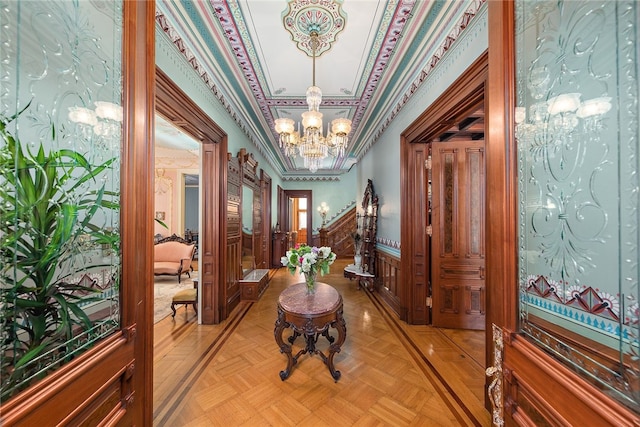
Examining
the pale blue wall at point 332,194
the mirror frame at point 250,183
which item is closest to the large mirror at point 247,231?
the mirror frame at point 250,183

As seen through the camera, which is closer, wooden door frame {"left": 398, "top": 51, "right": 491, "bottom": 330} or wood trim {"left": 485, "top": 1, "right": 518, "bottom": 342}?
wood trim {"left": 485, "top": 1, "right": 518, "bottom": 342}

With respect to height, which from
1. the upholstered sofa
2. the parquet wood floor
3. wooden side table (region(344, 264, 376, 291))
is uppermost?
the upholstered sofa

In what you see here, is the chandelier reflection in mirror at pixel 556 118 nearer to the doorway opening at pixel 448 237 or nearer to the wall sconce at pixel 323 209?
the doorway opening at pixel 448 237

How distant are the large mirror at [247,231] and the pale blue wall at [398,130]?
2.69 m

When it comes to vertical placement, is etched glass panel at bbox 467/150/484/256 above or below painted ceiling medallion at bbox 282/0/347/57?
below

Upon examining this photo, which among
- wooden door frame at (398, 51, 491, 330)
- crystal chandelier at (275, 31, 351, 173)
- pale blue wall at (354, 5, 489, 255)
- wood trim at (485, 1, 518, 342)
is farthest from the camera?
wooden door frame at (398, 51, 491, 330)

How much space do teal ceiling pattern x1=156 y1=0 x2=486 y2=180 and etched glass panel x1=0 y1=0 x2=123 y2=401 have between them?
147cm

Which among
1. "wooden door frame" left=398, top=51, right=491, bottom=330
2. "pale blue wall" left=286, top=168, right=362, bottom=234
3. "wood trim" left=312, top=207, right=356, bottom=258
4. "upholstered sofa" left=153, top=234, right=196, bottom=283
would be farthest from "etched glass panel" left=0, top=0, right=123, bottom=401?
"pale blue wall" left=286, top=168, right=362, bottom=234

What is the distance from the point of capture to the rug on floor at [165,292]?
3541 millimetres

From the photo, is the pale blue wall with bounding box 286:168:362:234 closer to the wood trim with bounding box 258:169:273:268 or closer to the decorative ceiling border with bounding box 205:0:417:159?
the wood trim with bounding box 258:169:273:268

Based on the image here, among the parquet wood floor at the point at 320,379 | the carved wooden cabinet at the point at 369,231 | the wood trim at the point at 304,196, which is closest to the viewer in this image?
the parquet wood floor at the point at 320,379

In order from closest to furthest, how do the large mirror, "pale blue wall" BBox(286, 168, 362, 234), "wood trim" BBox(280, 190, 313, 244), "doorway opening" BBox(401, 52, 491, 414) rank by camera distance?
"doorway opening" BBox(401, 52, 491, 414)
the large mirror
"wood trim" BBox(280, 190, 313, 244)
"pale blue wall" BBox(286, 168, 362, 234)

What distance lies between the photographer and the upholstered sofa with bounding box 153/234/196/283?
18.0 ft

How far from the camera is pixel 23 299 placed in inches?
26.7
